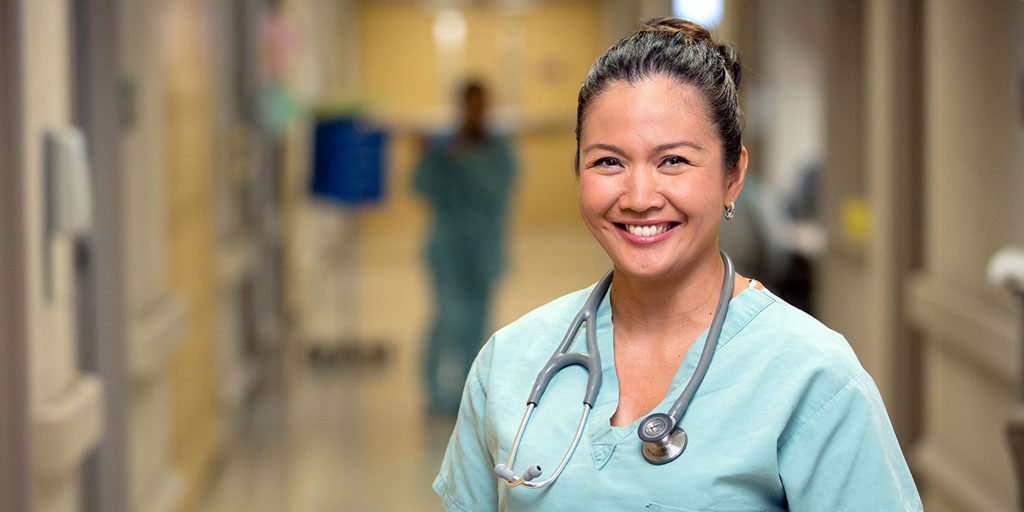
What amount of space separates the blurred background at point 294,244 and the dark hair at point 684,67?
0.17m

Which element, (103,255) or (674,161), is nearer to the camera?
(674,161)

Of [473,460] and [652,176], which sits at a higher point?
[652,176]

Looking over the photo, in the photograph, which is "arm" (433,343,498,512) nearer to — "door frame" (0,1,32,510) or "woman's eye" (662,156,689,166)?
"woman's eye" (662,156,689,166)

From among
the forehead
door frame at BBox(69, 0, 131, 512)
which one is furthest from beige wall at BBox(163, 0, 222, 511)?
the forehead

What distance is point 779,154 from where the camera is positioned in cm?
909

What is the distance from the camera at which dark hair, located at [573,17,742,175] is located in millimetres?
1461

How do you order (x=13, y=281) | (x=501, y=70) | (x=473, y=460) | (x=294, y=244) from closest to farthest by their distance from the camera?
(x=473, y=460) → (x=13, y=281) → (x=294, y=244) → (x=501, y=70)

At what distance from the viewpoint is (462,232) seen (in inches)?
244

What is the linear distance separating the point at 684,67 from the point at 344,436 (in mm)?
4500

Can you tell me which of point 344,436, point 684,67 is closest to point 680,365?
point 684,67

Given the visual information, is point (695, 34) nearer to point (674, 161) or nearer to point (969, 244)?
point (674, 161)

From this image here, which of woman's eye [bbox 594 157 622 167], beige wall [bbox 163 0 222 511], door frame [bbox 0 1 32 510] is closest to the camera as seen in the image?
woman's eye [bbox 594 157 622 167]

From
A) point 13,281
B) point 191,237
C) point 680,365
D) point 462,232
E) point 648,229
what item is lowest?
point 462,232

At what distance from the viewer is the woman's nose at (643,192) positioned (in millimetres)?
1444
